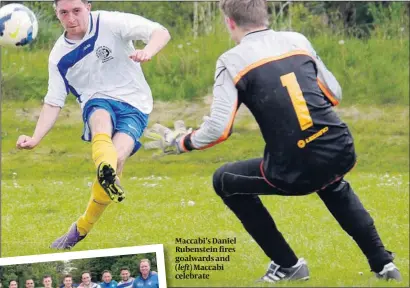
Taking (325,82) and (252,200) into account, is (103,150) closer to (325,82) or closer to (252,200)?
(252,200)

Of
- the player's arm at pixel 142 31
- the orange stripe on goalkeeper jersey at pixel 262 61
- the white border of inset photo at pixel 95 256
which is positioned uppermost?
the orange stripe on goalkeeper jersey at pixel 262 61

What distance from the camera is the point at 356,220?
509cm

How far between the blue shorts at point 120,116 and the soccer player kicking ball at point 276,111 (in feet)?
2.32

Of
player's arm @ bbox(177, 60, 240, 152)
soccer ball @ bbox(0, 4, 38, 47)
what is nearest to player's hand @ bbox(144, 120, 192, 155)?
player's arm @ bbox(177, 60, 240, 152)

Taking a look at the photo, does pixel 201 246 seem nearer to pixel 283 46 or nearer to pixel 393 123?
pixel 283 46

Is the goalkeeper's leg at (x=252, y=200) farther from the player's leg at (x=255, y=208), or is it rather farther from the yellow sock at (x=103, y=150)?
the yellow sock at (x=103, y=150)

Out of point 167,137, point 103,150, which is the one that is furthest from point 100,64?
point 167,137

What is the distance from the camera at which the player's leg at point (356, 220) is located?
506cm

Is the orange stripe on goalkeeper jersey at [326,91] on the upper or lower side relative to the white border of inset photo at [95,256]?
upper

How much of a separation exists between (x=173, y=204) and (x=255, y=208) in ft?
5.25

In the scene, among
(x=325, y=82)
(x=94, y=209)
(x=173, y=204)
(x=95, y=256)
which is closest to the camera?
(x=325, y=82)

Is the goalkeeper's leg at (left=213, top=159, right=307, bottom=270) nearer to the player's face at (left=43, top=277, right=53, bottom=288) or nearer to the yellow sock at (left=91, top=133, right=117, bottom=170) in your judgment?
the yellow sock at (left=91, top=133, right=117, bottom=170)

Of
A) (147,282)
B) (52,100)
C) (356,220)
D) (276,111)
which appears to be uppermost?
(276,111)

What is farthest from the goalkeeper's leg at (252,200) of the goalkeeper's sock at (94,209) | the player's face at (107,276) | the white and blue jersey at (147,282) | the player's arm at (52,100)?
the player's arm at (52,100)
